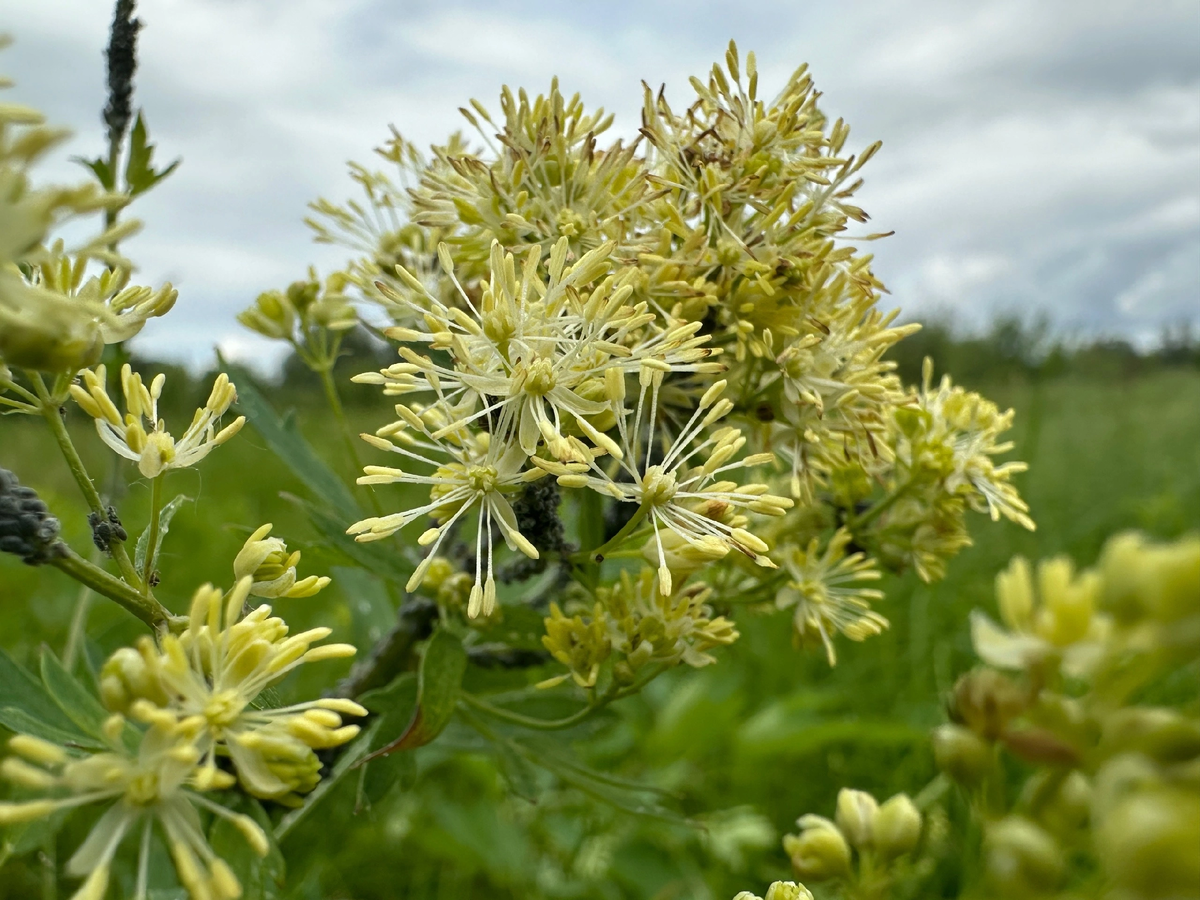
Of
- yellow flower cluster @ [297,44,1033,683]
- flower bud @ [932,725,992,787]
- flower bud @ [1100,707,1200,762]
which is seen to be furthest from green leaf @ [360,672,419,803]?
flower bud @ [1100,707,1200,762]

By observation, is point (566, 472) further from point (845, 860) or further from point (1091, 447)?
point (1091, 447)

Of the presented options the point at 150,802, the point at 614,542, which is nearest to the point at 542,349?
the point at 614,542

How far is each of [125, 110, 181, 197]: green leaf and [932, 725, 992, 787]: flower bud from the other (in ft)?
4.76

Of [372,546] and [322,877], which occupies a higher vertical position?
[372,546]

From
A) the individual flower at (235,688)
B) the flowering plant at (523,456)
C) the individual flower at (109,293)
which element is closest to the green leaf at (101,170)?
the flowering plant at (523,456)

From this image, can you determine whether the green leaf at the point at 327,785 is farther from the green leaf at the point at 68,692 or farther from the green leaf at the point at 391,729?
the green leaf at the point at 68,692

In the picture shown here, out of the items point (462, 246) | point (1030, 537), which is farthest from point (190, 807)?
point (1030, 537)

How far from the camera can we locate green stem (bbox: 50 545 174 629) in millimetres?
873

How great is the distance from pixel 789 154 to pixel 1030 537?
3879 millimetres

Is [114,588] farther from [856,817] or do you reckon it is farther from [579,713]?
[856,817]

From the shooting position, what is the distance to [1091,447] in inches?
272

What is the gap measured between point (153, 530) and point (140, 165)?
2.59 ft

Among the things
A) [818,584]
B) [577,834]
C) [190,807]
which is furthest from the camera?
[577,834]

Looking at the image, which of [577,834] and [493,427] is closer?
[493,427]
